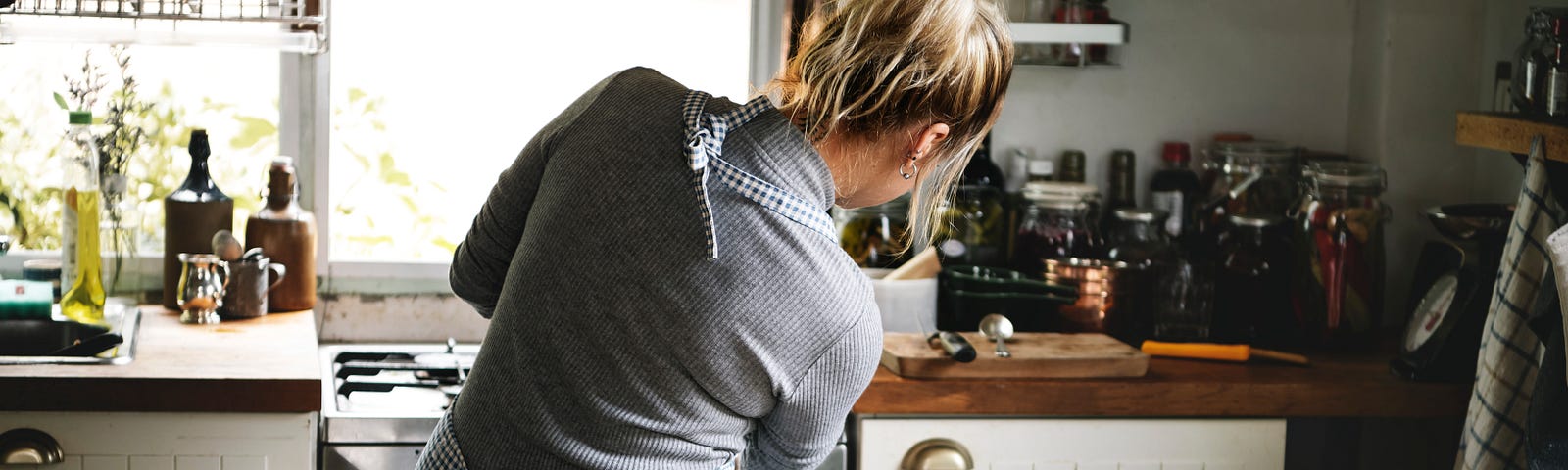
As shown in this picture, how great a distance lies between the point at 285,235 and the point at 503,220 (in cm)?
113

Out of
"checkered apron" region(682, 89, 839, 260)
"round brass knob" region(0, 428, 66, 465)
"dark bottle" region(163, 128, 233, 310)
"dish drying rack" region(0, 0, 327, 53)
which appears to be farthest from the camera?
"dark bottle" region(163, 128, 233, 310)

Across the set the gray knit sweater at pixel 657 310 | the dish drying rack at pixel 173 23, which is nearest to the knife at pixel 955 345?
the gray knit sweater at pixel 657 310

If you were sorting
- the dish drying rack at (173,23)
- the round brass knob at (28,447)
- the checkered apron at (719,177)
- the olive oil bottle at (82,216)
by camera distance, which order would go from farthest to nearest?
1. the olive oil bottle at (82,216)
2. the dish drying rack at (173,23)
3. the round brass knob at (28,447)
4. the checkered apron at (719,177)

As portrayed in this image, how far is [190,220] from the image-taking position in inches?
92.9

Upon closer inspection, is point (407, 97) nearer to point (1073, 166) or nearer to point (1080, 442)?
point (1073, 166)

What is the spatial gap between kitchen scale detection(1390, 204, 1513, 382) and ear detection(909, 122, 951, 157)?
1.17m

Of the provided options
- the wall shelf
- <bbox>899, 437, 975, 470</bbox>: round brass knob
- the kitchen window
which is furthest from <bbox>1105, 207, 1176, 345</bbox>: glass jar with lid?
the kitchen window

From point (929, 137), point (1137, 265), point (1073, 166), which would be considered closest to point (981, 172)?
point (1073, 166)

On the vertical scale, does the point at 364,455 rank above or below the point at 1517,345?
below

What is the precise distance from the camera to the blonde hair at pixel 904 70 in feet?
3.95

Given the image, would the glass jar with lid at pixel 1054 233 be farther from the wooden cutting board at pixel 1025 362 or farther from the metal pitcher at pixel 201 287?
the metal pitcher at pixel 201 287

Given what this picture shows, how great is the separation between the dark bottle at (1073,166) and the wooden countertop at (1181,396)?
521 millimetres

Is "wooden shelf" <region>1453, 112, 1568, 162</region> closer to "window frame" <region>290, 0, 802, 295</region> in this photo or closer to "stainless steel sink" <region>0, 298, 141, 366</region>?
"window frame" <region>290, 0, 802, 295</region>

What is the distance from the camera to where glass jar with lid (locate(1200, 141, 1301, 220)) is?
2514mm
